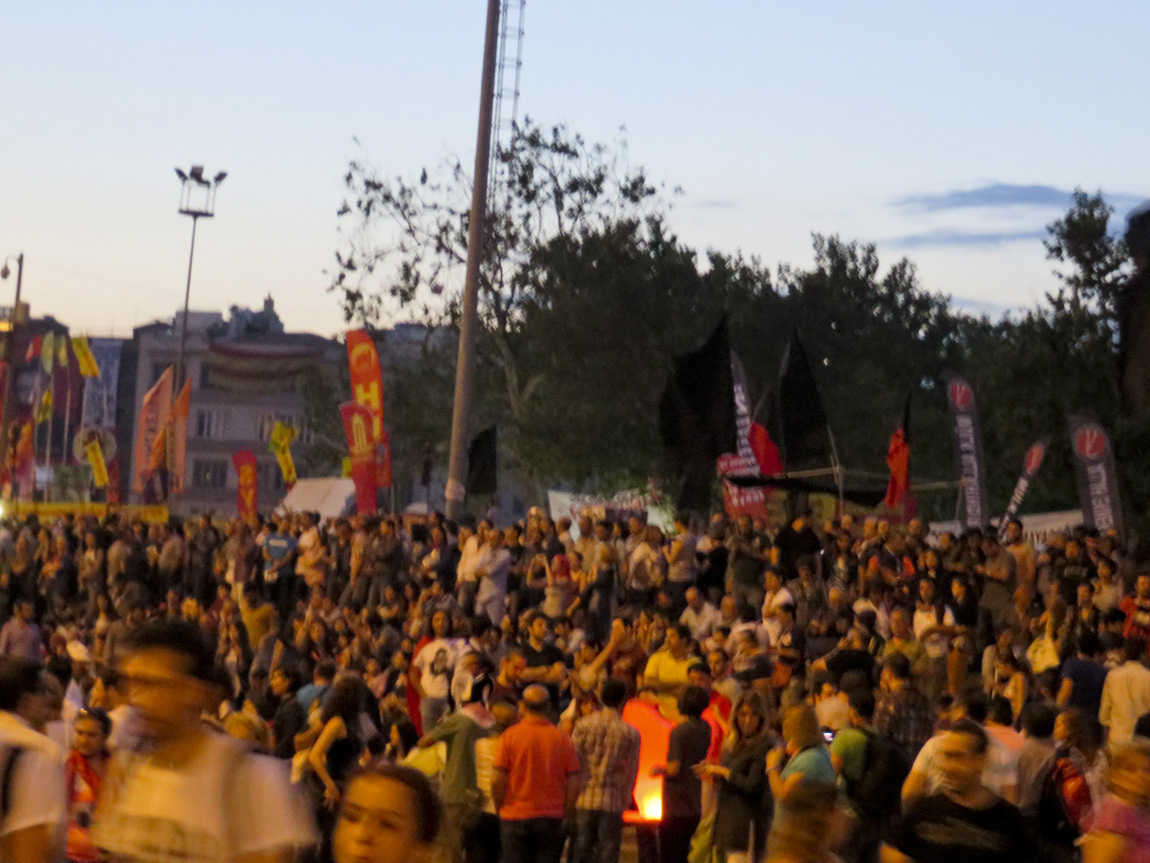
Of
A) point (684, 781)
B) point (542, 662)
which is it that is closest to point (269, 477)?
point (542, 662)

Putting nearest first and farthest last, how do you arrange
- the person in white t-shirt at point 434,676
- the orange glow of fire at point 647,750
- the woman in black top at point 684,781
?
the woman in black top at point 684,781, the orange glow of fire at point 647,750, the person in white t-shirt at point 434,676

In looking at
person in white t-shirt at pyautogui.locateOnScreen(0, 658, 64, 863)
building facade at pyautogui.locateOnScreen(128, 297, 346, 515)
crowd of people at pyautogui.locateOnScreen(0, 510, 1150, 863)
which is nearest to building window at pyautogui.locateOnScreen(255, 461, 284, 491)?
building facade at pyautogui.locateOnScreen(128, 297, 346, 515)

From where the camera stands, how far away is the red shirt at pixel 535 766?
36.2 feet

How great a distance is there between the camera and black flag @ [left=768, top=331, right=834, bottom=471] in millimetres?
23125

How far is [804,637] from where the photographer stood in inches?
623

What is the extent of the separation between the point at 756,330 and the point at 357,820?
43.0m

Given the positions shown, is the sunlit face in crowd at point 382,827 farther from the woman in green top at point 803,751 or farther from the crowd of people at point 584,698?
the woman in green top at point 803,751

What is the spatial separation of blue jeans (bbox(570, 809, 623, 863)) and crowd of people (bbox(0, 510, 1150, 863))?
24mm

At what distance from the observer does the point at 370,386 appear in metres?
23.3

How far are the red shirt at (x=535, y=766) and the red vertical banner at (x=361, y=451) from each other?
12280 millimetres

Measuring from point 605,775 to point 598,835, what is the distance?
432 millimetres

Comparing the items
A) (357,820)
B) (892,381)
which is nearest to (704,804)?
(357,820)

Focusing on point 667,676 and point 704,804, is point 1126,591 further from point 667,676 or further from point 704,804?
point 704,804

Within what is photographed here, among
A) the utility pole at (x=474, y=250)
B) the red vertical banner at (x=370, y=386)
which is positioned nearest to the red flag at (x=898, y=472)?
the utility pole at (x=474, y=250)
